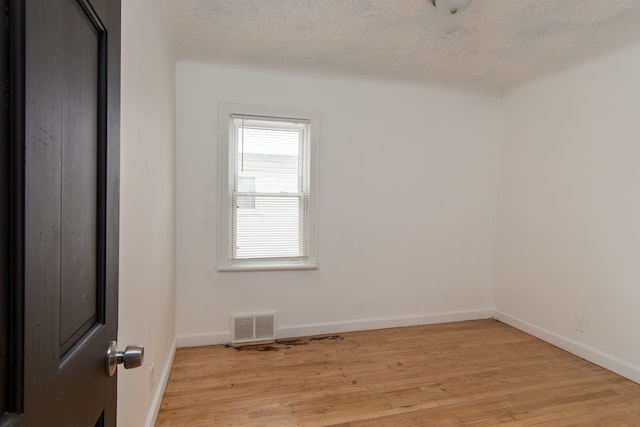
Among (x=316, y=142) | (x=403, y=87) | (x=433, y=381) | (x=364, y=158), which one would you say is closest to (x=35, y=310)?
(x=433, y=381)

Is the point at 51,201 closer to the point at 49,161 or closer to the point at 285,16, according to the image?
the point at 49,161

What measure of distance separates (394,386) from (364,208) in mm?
1632

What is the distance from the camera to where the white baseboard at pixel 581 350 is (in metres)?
2.54

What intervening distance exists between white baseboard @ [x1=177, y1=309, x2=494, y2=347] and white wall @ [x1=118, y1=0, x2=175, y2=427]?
47cm

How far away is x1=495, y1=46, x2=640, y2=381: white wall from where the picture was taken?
2572 millimetres

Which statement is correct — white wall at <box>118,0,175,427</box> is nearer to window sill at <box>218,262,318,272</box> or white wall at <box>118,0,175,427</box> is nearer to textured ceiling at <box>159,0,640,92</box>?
textured ceiling at <box>159,0,640,92</box>

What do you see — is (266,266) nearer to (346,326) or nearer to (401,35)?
(346,326)

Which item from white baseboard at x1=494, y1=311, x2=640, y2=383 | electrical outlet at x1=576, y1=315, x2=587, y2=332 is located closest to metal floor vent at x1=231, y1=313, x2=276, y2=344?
white baseboard at x1=494, y1=311, x2=640, y2=383

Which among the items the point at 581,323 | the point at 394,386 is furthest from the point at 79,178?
the point at 581,323

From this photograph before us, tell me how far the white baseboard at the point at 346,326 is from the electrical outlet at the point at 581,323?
37.1 inches

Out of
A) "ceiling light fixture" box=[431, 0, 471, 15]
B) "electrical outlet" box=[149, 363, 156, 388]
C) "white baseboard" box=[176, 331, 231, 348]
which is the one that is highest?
"ceiling light fixture" box=[431, 0, 471, 15]

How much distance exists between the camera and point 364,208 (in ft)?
11.1

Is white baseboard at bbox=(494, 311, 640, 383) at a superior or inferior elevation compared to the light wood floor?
superior

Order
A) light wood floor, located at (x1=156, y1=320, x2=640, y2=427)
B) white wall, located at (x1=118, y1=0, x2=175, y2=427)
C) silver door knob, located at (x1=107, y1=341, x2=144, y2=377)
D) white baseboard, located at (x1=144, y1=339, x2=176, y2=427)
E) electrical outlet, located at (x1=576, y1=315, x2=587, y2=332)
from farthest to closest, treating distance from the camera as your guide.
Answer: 1. electrical outlet, located at (x1=576, y1=315, x2=587, y2=332)
2. light wood floor, located at (x1=156, y1=320, x2=640, y2=427)
3. white baseboard, located at (x1=144, y1=339, x2=176, y2=427)
4. white wall, located at (x1=118, y1=0, x2=175, y2=427)
5. silver door knob, located at (x1=107, y1=341, x2=144, y2=377)
